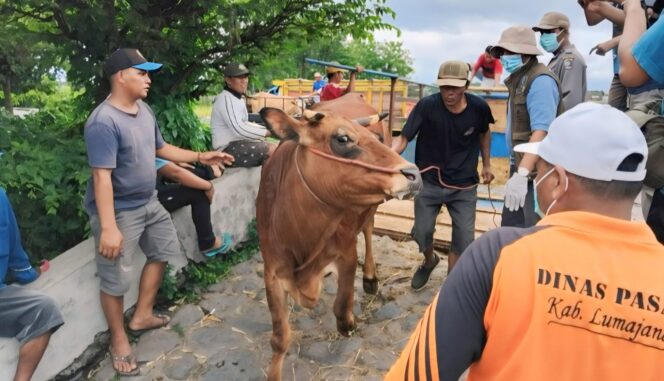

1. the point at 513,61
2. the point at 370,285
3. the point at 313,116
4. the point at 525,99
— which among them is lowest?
the point at 370,285

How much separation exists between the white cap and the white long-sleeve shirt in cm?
412

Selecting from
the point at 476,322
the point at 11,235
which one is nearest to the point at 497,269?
the point at 476,322

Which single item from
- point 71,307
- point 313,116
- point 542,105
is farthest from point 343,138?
point 71,307

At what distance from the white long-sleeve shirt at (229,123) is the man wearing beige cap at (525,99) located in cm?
258

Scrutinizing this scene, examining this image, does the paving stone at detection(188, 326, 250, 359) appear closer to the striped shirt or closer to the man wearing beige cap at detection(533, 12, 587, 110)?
the striped shirt

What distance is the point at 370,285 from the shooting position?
4727 millimetres

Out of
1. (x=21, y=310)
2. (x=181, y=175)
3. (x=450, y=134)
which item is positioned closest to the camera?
(x=21, y=310)

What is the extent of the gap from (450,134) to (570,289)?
3359 mm

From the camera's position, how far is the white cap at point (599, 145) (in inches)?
52.1

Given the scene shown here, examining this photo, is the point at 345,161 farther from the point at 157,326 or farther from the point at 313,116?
the point at 157,326

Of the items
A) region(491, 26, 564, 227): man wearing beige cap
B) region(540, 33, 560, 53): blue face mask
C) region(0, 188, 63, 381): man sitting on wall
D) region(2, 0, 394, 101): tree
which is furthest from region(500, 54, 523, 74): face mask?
region(0, 188, 63, 381): man sitting on wall

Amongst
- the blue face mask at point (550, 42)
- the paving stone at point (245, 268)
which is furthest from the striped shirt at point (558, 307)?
the paving stone at point (245, 268)

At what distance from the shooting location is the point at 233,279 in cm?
491

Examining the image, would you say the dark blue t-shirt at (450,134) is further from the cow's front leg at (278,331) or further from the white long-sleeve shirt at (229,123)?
the cow's front leg at (278,331)
